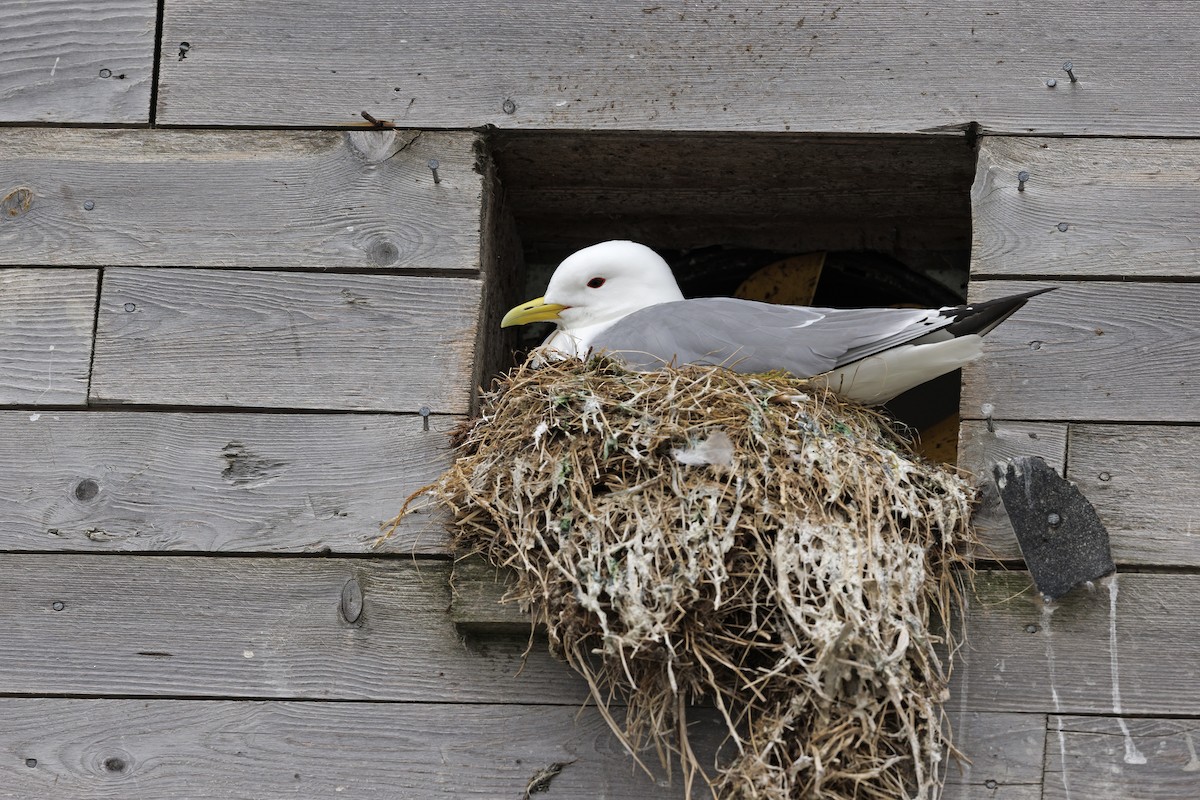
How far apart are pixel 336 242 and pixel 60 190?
0.66 meters

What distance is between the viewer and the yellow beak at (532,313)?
10.2 feet

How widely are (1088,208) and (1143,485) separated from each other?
24.4 inches

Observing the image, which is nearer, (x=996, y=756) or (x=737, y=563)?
(x=737, y=563)

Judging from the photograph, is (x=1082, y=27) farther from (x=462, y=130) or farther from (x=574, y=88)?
(x=462, y=130)

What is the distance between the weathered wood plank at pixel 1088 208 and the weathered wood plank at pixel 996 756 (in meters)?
0.93

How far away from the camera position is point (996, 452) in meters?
2.70

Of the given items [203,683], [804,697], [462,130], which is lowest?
[203,683]

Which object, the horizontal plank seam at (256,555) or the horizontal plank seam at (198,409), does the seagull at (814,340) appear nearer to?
the horizontal plank seam at (198,409)

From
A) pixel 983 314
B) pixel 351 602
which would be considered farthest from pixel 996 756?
pixel 351 602

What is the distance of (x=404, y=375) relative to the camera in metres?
2.83

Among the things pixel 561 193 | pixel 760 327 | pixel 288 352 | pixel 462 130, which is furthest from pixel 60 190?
pixel 760 327

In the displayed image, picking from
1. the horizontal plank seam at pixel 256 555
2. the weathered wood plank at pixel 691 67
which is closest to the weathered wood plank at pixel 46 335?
the horizontal plank seam at pixel 256 555

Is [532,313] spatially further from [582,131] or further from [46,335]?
[46,335]

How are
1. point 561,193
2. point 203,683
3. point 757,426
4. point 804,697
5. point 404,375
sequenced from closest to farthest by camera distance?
point 804,697
point 757,426
point 203,683
point 404,375
point 561,193
